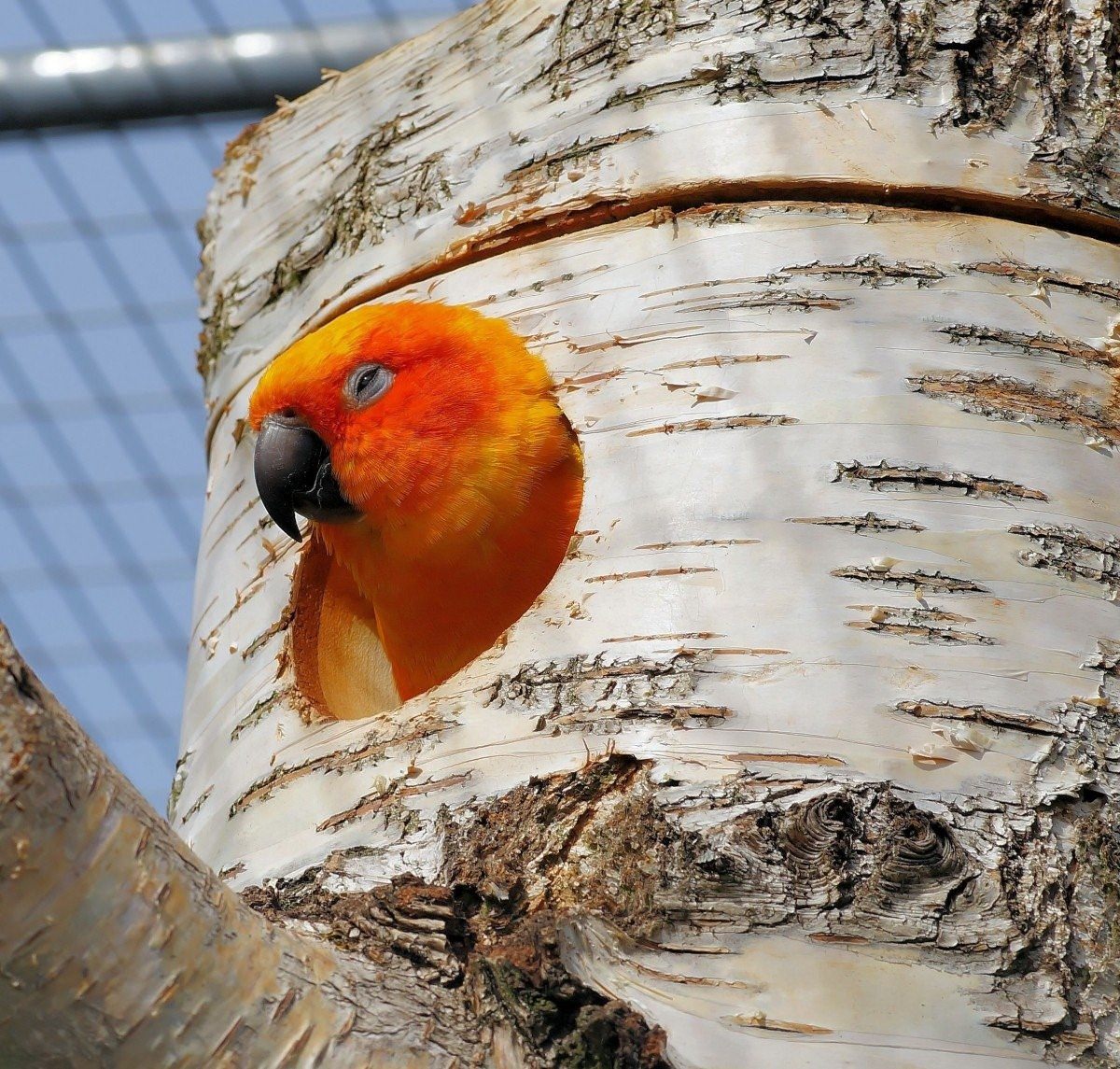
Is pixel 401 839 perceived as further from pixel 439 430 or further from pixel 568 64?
pixel 568 64

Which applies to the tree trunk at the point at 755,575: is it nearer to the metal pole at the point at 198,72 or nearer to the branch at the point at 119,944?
the branch at the point at 119,944

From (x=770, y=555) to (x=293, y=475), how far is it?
4.59 feet

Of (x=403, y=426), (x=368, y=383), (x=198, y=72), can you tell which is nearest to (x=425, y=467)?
(x=403, y=426)

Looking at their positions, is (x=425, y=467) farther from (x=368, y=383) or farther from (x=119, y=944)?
(x=119, y=944)

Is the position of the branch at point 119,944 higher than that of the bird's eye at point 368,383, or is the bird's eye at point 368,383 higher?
the branch at point 119,944

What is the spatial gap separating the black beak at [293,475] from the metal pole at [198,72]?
1658 mm

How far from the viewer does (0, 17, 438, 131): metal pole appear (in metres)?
4.28

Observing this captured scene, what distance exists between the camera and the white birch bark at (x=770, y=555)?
1714 mm

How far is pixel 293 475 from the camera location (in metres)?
3.10

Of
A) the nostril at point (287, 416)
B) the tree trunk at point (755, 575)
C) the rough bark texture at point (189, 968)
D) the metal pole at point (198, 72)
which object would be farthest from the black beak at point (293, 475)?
A: the metal pole at point (198, 72)

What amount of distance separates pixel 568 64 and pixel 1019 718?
5.58 ft

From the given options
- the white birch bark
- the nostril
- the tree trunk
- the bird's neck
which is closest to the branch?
the tree trunk

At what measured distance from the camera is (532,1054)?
155 centimetres

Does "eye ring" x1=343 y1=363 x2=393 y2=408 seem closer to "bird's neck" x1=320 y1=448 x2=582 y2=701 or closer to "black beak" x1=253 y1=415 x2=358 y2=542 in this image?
"black beak" x1=253 y1=415 x2=358 y2=542
